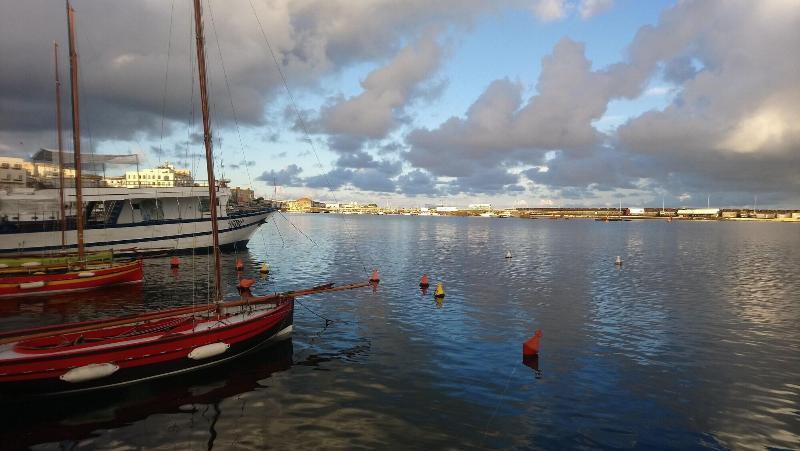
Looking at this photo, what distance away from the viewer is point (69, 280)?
35.1 metres

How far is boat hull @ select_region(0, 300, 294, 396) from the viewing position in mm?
15234

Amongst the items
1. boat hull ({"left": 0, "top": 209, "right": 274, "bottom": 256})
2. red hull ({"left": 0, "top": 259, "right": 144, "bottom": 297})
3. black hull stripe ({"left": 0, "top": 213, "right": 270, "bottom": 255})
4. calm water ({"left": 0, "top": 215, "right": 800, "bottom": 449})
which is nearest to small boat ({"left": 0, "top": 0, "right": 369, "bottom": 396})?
calm water ({"left": 0, "top": 215, "right": 800, "bottom": 449})

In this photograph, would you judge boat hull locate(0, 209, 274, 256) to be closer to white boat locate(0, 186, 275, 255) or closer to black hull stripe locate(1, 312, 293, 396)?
white boat locate(0, 186, 275, 255)

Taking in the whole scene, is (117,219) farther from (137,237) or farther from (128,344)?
(128,344)

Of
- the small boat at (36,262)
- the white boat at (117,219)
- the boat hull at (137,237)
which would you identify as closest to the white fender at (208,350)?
the small boat at (36,262)

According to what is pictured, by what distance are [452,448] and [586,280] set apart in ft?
124

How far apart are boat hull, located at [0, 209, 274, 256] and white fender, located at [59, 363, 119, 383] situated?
1378 inches

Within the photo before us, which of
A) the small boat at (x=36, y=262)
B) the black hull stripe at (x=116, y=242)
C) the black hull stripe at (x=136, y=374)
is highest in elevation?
the black hull stripe at (x=116, y=242)

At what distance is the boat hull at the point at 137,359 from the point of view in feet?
50.0

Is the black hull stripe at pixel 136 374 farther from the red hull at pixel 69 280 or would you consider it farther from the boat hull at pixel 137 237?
the boat hull at pixel 137 237

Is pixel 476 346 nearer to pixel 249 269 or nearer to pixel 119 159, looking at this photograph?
pixel 249 269

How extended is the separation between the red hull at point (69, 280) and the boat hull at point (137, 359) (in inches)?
881

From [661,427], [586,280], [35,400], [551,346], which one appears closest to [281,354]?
[35,400]

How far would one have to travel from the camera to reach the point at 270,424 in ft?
47.6
